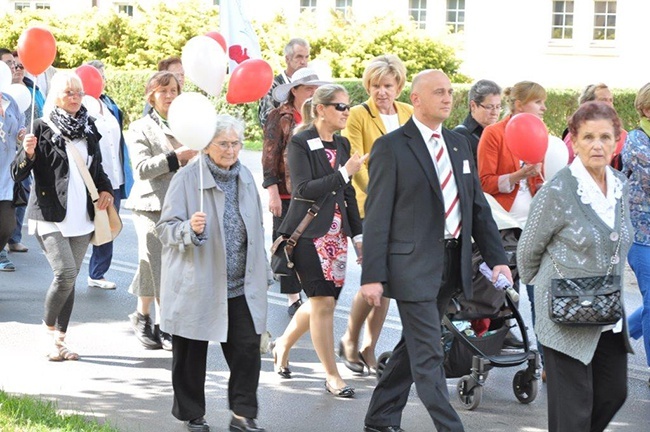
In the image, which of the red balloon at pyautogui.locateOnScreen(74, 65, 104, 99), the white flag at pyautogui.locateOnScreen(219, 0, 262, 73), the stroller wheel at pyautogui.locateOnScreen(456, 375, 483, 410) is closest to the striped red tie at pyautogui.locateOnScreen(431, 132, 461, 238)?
the stroller wheel at pyautogui.locateOnScreen(456, 375, 483, 410)

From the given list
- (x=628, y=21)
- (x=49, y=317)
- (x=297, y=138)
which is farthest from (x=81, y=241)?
(x=628, y=21)

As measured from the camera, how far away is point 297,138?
839cm

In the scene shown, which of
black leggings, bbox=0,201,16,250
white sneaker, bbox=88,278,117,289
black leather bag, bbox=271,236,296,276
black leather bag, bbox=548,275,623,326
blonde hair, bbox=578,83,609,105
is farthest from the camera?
white sneaker, bbox=88,278,117,289

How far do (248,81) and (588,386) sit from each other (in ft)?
15.5

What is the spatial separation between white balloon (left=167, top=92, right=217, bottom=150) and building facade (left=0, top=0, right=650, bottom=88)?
1095 inches

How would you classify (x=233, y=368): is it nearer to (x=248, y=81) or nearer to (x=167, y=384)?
(x=167, y=384)

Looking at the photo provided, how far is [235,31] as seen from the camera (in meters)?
14.9

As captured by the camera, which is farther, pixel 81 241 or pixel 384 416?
pixel 81 241

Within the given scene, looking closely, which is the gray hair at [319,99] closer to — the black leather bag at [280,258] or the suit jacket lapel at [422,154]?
the black leather bag at [280,258]

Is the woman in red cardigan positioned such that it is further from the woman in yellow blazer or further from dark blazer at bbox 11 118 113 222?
dark blazer at bbox 11 118 113 222

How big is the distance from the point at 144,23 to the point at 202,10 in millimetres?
1842

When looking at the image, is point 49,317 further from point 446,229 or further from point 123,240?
point 123,240

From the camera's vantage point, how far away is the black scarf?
361 inches

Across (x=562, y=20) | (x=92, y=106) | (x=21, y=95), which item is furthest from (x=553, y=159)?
(x=562, y=20)
